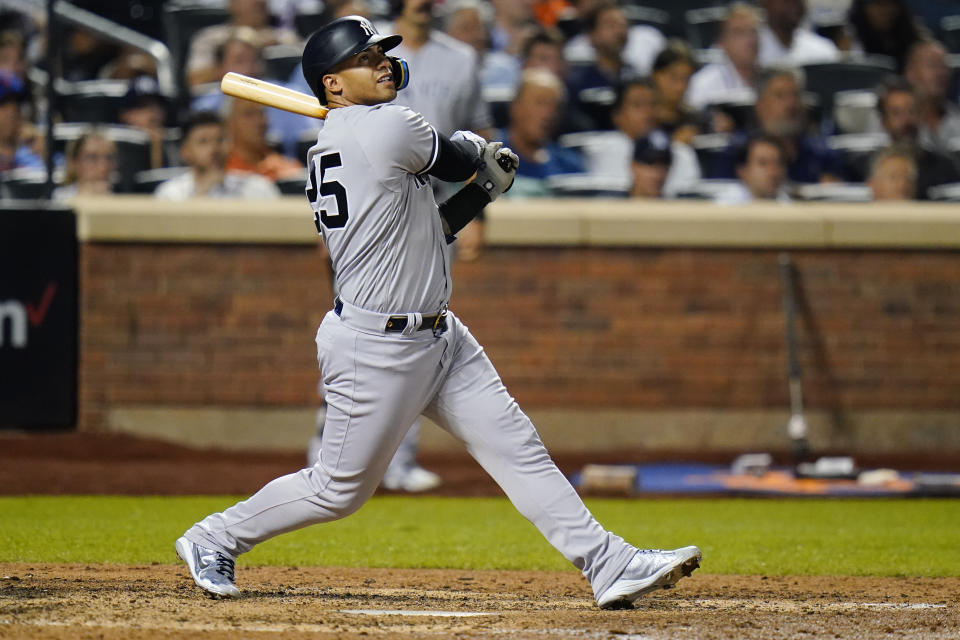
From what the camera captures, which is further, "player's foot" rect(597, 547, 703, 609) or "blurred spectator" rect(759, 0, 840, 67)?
"blurred spectator" rect(759, 0, 840, 67)

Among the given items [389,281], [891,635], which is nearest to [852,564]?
[891,635]

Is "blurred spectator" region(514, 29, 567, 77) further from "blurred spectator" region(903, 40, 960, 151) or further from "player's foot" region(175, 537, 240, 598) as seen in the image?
"player's foot" region(175, 537, 240, 598)

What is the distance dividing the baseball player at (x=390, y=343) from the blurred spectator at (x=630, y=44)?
7.48m

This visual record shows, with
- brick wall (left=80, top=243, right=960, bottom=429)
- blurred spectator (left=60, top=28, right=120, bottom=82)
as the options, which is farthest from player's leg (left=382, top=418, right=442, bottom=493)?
blurred spectator (left=60, top=28, right=120, bottom=82)

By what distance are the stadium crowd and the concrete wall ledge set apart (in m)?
0.43

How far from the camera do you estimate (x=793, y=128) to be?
10.6 m

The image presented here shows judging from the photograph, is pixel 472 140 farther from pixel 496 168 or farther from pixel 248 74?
pixel 248 74

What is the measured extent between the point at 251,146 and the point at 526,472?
616 centimetres

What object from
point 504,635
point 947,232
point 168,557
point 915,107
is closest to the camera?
point 504,635

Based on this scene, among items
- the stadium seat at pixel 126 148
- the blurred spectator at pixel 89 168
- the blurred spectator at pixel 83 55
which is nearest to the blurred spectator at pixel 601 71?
the stadium seat at pixel 126 148

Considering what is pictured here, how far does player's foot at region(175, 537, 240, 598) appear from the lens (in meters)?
4.37

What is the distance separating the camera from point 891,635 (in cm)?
399

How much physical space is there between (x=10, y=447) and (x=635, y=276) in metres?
4.14

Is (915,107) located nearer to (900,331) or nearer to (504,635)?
(900,331)
